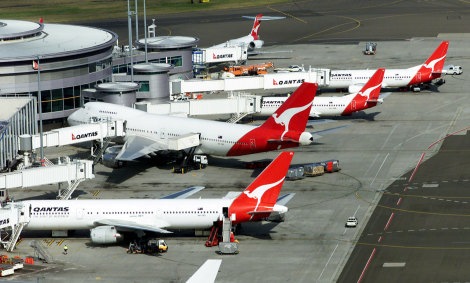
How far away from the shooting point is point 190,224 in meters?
77.6

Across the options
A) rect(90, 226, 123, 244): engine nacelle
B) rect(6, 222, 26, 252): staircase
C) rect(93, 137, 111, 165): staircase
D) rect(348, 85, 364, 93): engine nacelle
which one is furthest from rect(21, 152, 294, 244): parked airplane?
rect(348, 85, 364, 93): engine nacelle

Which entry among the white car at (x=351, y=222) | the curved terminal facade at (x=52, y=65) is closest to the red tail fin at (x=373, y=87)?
the curved terminal facade at (x=52, y=65)

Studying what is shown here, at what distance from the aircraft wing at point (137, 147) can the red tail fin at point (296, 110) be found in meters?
14.0

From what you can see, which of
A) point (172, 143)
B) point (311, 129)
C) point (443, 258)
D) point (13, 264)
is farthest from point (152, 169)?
point (443, 258)

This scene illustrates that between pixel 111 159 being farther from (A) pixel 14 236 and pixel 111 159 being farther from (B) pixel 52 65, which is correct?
(A) pixel 14 236

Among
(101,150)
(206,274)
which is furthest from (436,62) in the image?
(206,274)

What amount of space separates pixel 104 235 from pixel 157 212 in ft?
15.7

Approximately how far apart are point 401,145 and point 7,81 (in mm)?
50050

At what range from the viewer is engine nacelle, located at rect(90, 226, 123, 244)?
76.6 meters

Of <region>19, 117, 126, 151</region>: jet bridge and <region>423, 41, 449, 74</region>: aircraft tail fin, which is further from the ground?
<region>423, 41, 449, 74</region>: aircraft tail fin

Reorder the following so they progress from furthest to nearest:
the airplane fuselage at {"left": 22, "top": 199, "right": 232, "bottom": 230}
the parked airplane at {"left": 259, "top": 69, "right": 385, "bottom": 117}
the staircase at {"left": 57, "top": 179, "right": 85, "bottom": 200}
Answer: the parked airplane at {"left": 259, "top": 69, "right": 385, "bottom": 117} < the staircase at {"left": 57, "top": 179, "right": 85, "bottom": 200} < the airplane fuselage at {"left": 22, "top": 199, "right": 232, "bottom": 230}

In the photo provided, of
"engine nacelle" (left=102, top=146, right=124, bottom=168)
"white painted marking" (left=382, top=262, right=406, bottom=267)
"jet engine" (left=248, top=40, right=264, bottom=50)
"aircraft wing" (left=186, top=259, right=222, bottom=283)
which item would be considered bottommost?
"engine nacelle" (left=102, top=146, right=124, bottom=168)

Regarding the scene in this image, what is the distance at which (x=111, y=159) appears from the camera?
338ft

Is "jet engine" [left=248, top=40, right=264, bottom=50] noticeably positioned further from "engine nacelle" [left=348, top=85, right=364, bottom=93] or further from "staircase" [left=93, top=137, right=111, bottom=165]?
"staircase" [left=93, top=137, right=111, bottom=165]
